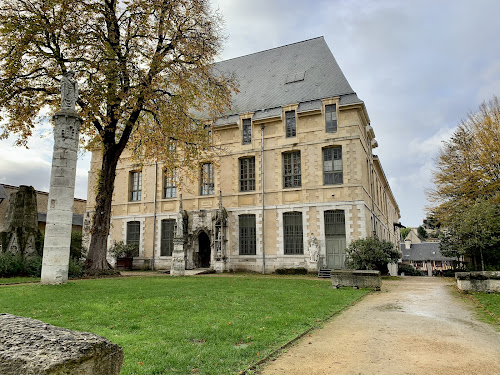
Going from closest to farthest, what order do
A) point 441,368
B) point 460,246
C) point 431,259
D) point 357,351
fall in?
1. point 441,368
2. point 357,351
3. point 460,246
4. point 431,259

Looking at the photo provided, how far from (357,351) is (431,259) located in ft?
206

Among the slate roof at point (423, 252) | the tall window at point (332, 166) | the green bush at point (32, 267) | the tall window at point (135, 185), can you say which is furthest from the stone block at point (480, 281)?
the slate roof at point (423, 252)

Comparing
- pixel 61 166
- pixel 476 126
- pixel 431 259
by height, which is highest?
pixel 476 126

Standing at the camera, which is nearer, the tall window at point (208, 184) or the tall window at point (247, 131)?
the tall window at point (247, 131)

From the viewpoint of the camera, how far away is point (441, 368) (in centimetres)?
427

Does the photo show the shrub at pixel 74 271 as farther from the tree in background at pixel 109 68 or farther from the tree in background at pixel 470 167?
the tree in background at pixel 470 167

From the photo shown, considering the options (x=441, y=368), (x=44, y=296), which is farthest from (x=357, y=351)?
(x=44, y=296)

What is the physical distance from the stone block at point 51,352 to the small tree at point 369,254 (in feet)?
54.6

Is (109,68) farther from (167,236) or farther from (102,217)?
(167,236)

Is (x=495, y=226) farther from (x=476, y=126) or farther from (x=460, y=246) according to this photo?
(x=476, y=126)

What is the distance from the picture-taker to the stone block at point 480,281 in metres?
11.7

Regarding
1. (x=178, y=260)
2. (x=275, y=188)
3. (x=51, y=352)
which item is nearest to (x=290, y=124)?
(x=275, y=188)

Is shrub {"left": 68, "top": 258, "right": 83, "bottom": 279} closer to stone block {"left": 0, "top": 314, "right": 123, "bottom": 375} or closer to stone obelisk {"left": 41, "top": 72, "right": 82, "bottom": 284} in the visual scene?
stone obelisk {"left": 41, "top": 72, "right": 82, "bottom": 284}

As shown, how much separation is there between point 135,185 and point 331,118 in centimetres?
1556
